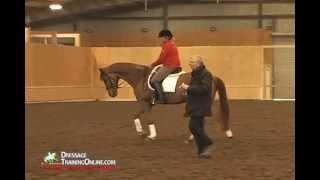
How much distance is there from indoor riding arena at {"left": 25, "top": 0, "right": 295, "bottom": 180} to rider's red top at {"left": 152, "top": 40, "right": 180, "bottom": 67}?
2.79 ft

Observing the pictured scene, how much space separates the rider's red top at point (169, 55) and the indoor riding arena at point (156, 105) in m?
0.85

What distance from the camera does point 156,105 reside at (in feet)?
53.2

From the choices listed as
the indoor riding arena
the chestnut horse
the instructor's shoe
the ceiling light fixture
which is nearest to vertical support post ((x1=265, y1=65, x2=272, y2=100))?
the indoor riding arena

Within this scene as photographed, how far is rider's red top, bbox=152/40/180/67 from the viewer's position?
8.57 meters

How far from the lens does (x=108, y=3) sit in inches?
1024

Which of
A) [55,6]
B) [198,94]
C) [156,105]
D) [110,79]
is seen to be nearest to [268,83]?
[156,105]

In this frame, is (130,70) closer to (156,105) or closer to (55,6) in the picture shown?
(156,105)

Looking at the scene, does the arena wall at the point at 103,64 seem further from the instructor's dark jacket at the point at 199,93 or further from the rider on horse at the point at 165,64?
the instructor's dark jacket at the point at 199,93

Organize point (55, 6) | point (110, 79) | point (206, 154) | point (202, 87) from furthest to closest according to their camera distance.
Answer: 1. point (55, 6)
2. point (110, 79)
3. point (206, 154)
4. point (202, 87)

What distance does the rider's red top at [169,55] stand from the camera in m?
8.57

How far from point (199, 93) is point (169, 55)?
6.52ft

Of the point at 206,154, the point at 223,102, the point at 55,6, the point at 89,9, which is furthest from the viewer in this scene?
the point at 89,9
